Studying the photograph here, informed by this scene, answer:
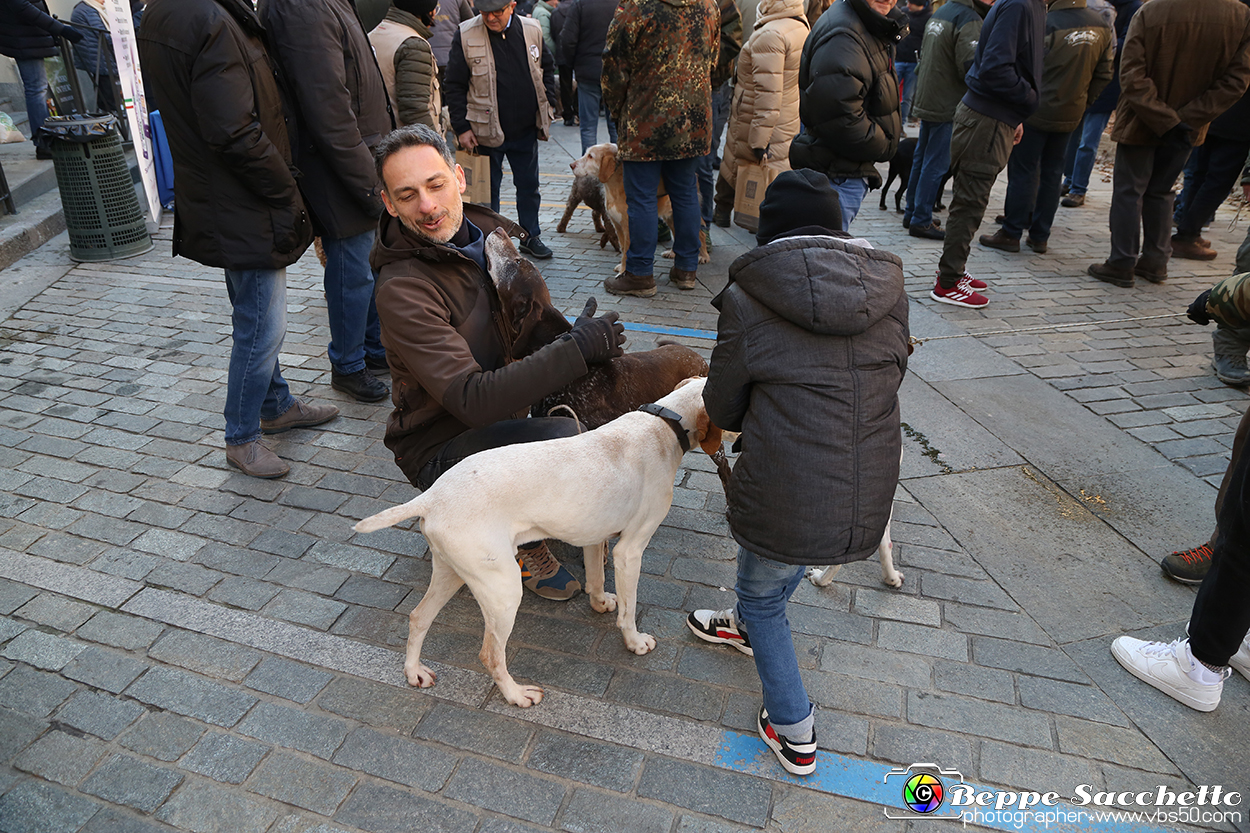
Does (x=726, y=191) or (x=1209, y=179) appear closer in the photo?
(x=1209, y=179)

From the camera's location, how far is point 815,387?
217 cm

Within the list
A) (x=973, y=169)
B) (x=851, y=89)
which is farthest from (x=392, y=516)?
(x=973, y=169)

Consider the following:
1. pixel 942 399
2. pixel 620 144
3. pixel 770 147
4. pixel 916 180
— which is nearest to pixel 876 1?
pixel 770 147

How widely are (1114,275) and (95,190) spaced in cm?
926

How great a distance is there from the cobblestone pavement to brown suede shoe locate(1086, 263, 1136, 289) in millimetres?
2141

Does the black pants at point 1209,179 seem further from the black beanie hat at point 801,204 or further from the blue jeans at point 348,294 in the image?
the blue jeans at point 348,294

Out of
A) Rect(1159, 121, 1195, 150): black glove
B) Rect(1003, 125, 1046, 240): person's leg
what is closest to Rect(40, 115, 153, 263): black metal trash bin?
Rect(1003, 125, 1046, 240): person's leg

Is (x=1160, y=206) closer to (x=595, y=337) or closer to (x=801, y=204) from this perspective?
(x=801, y=204)

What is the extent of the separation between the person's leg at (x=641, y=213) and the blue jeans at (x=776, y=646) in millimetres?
4362

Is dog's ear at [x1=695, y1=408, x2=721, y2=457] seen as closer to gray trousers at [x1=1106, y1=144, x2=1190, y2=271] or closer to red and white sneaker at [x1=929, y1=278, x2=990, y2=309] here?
red and white sneaker at [x1=929, y1=278, x2=990, y2=309]

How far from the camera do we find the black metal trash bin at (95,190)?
664cm

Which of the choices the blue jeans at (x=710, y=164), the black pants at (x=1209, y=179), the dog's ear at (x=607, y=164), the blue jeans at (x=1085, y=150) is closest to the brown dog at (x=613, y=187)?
the dog's ear at (x=607, y=164)

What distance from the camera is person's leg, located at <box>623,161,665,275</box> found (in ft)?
20.5

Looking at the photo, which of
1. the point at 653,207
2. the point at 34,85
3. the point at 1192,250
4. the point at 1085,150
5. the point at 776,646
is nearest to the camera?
the point at 776,646
